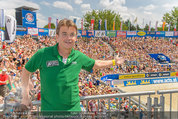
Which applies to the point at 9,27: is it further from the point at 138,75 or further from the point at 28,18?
the point at 138,75

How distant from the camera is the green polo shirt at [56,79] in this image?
184cm

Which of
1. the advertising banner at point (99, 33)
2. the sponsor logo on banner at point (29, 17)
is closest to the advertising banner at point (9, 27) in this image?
the sponsor logo on banner at point (29, 17)

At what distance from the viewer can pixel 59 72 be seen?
187 centimetres

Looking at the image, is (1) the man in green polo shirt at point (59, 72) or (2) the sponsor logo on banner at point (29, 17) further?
(2) the sponsor logo on banner at point (29, 17)

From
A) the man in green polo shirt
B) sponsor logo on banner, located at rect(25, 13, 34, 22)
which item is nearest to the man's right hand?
the man in green polo shirt

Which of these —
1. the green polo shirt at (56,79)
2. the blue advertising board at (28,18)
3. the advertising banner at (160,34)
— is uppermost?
the blue advertising board at (28,18)

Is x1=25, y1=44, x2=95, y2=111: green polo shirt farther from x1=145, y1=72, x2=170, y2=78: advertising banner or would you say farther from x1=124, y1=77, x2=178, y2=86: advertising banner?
x1=145, y1=72, x2=170, y2=78: advertising banner

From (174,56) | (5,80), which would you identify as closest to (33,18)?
(5,80)

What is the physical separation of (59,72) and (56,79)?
0.31ft

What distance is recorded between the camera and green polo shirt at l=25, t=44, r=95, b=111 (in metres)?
1.84

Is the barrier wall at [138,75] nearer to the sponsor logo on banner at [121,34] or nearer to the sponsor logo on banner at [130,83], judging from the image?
the sponsor logo on banner at [130,83]

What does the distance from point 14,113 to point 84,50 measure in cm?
2174

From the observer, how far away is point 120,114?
2580mm

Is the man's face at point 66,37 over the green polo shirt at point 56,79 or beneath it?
over
